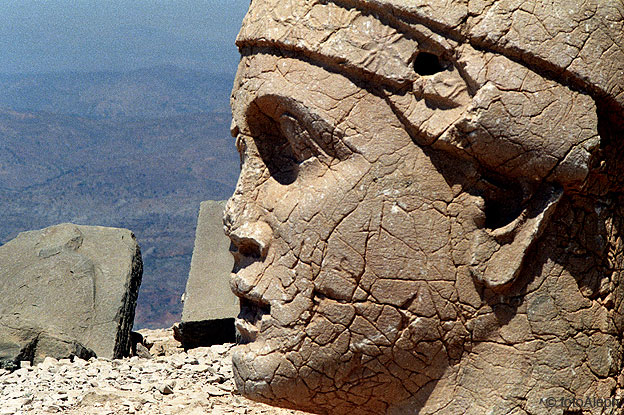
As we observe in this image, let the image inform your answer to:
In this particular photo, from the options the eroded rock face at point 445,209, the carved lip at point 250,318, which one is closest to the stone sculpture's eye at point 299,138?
the eroded rock face at point 445,209

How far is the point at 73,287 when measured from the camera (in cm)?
917

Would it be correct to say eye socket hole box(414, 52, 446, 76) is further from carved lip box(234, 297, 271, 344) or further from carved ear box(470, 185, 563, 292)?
carved lip box(234, 297, 271, 344)

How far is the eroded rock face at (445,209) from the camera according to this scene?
3.17m

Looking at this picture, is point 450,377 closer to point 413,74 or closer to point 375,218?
point 375,218

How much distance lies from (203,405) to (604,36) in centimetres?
328

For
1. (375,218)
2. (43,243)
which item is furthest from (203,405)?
(43,243)

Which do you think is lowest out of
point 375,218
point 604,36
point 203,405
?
point 203,405

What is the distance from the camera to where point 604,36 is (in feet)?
10.6

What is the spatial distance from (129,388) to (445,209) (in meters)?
3.25

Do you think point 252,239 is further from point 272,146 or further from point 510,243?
point 510,243

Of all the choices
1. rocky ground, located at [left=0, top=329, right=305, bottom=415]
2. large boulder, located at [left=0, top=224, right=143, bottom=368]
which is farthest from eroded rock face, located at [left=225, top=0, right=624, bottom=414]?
large boulder, located at [left=0, top=224, right=143, bottom=368]

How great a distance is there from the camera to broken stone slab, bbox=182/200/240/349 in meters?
9.63

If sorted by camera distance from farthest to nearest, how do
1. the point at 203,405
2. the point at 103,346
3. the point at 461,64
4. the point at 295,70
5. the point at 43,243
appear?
the point at 43,243 → the point at 103,346 → the point at 203,405 → the point at 295,70 → the point at 461,64

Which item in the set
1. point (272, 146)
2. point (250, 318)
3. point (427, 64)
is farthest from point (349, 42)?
point (250, 318)
